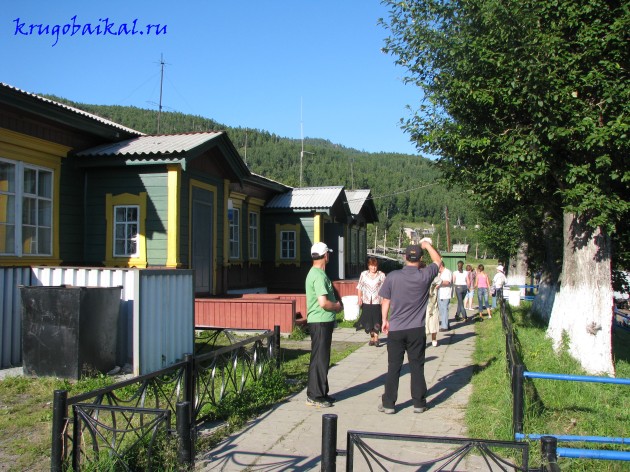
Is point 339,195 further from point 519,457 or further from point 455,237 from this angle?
point 455,237

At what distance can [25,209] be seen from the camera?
10.5 meters

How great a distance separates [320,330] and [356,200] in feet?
73.8

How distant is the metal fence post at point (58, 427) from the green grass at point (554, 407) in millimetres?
3505

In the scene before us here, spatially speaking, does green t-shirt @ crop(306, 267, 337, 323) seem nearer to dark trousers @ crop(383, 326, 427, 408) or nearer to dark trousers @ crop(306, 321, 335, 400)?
dark trousers @ crop(306, 321, 335, 400)

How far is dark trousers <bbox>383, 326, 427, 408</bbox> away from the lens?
6289 mm

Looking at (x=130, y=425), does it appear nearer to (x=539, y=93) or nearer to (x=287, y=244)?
(x=539, y=93)

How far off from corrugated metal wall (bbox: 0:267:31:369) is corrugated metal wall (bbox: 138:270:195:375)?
231 centimetres

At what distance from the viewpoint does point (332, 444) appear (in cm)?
331

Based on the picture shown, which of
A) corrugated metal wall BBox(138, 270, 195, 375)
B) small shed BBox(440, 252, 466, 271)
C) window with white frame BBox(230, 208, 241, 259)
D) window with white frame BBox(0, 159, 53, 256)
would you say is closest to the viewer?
corrugated metal wall BBox(138, 270, 195, 375)

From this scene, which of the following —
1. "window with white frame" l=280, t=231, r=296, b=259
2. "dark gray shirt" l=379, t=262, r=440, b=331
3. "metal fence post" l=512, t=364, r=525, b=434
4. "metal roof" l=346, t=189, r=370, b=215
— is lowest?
"metal fence post" l=512, t=364, r=525, b=434

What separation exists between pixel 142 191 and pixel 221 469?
8.81 metres

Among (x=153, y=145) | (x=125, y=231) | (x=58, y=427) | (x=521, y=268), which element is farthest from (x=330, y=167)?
(x=58, y=427)

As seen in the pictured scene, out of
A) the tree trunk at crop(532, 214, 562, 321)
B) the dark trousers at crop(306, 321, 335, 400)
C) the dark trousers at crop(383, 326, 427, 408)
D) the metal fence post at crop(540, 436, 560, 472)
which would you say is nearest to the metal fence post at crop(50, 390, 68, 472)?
the metal fence post at crop(540, 436, 560, 472)

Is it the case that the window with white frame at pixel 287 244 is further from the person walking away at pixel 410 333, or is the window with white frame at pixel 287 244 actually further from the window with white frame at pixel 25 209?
the person walking away at pixel 410 333
